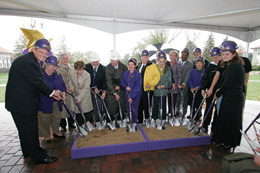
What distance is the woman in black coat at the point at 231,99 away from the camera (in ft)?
7.68

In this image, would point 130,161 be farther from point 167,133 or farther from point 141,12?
point 141,12

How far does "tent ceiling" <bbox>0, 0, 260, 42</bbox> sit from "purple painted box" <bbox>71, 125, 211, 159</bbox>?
354 cm

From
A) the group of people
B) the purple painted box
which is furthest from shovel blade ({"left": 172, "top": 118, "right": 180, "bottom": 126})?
the purple painted box

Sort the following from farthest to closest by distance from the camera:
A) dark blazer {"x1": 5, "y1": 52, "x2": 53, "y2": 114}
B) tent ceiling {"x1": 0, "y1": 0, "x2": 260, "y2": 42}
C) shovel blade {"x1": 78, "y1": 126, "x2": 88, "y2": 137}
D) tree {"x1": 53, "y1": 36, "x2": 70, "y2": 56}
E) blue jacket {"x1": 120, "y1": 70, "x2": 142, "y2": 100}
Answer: tree {"x1": 53, "y1": 36, "x2": 70, "y2": 56} → tent ceiling {"x1": 0, "y1": 0, "x2": 260, "y2": 42} → blue jacket {"x1": 120, "y1": 70, "x2": 142, "y2": 100} → shovel blade {"x1": 78, "y1": 126, "x2": 88, "y2": 137} → dark blazer {"x1": 5, "y1": 52, "x2": 53, "y2": 114}

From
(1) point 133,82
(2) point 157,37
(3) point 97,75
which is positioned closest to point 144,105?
(1) point 133,82

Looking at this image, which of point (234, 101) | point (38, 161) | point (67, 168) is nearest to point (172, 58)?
point (234, 101)

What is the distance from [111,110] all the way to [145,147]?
137cm

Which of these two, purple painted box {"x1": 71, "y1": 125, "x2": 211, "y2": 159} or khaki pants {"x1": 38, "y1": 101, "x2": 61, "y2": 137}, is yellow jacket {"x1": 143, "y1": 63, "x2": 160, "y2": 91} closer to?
purple painted box {"x1": 71, "y1": 125, "x2": 211, "y2": 159}

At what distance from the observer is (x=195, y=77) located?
145 inches

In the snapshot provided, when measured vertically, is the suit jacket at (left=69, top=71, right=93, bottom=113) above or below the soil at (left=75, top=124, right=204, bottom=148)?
above

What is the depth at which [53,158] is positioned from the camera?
2439 mm

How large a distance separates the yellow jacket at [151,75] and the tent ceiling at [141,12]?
1921 millimetres

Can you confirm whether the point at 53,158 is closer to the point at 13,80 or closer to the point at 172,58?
the point at 13,80

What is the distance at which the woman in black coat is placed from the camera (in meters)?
2.34
